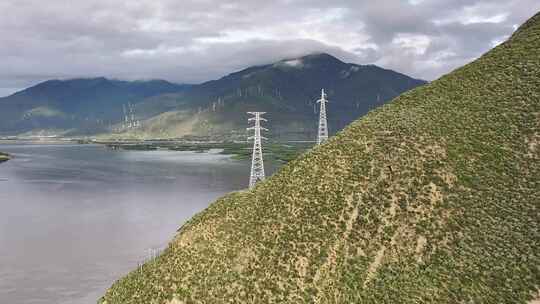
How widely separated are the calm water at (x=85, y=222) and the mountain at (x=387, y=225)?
940 inches

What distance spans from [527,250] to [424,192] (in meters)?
9.35

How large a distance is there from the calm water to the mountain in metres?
23.9

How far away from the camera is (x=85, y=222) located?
96.1 metres

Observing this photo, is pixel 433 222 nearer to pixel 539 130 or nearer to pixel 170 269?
pixel 539 130

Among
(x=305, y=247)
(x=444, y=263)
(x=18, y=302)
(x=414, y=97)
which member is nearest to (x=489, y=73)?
(x=414, y=97)

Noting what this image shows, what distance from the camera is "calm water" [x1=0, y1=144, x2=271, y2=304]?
61719mm

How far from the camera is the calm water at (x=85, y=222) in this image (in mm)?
61719

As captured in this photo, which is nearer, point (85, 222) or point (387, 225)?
point (387, 225)

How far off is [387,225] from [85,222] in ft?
249

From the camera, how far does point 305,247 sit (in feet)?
125

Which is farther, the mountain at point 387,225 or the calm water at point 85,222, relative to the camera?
the calm water at point 85,222

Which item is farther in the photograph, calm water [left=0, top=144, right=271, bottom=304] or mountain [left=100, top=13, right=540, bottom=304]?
calm water [left=0, top=144, right=271, bottom=304]

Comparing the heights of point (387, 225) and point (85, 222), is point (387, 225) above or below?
above

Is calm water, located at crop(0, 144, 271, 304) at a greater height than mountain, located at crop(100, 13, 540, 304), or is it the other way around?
mountain, located at crop(100, 13, 540, 304)
